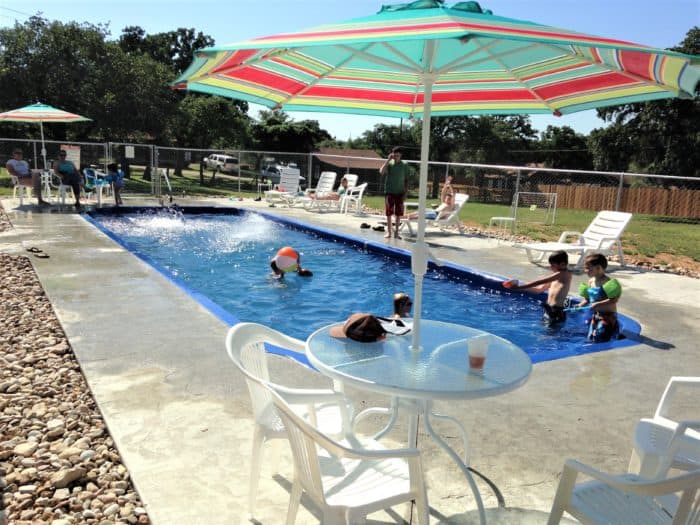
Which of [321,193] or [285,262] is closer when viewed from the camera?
[285,262]

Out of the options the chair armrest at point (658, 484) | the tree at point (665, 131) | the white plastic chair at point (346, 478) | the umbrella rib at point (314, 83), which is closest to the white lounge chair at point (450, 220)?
the umbrella rib at point (314, 83)

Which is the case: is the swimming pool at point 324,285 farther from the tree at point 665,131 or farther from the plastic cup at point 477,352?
the tree at point 665,131

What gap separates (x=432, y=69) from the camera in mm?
2863

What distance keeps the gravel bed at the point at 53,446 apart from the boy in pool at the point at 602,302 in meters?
4.36

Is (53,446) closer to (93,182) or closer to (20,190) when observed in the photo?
(20,190)

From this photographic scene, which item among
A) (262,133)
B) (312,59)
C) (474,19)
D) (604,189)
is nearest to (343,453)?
(474,19)

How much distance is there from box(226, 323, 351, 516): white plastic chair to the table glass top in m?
0.18

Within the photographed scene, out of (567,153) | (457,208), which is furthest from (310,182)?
(567,153)

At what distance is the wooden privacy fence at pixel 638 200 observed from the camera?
23.3 metres

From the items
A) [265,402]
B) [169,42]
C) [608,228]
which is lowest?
[265,402]

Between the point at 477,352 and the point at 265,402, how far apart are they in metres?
0.99

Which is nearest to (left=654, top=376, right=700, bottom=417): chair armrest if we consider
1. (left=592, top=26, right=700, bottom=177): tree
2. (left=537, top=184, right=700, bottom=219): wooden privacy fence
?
(left=537, top=184, right=700, bottom=219): wooden privacy fence

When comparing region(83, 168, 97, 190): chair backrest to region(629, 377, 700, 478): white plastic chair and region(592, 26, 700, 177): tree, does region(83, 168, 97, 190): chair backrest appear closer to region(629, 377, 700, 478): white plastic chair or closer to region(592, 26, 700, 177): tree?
region(629, 377, 700, 478): white plastic chair

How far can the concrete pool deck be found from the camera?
2479 millimetres
